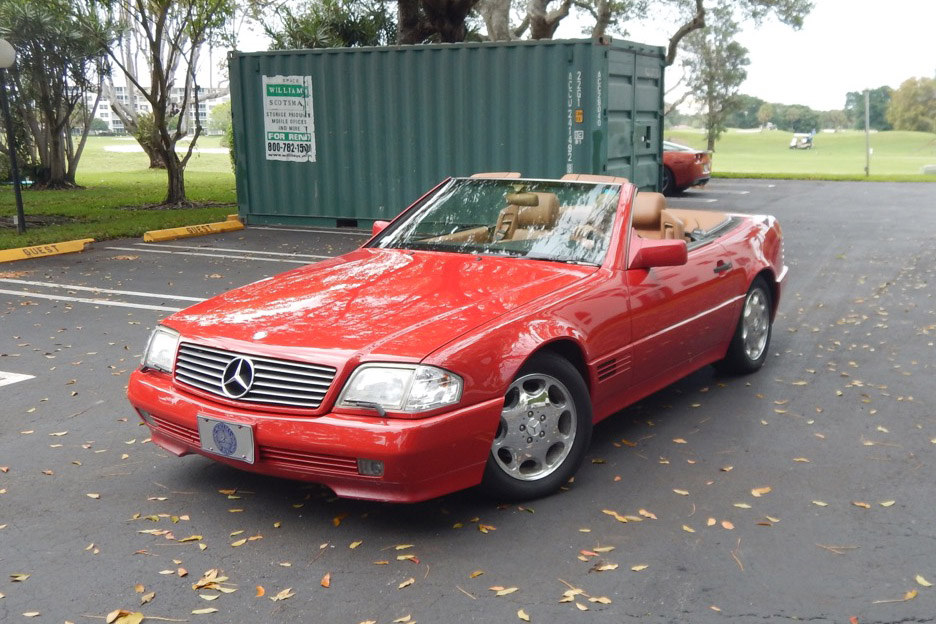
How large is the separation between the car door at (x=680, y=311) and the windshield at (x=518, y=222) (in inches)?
14.0

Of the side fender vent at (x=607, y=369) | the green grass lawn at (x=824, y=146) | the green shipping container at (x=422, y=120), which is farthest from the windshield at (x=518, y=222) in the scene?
the green grass lawn at (x=824, y=146)

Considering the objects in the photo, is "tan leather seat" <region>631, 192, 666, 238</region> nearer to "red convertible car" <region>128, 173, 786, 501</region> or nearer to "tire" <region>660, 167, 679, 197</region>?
"red convertible car" <region>128, 173, 786, 501</region>

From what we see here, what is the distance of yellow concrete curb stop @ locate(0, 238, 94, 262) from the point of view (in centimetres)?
1226

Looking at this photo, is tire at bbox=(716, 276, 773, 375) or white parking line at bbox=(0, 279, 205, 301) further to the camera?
white parking line at bbox=(0, 279, 205, 301)

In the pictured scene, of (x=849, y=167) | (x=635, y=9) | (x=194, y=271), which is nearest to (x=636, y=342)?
(x=194, y=271)

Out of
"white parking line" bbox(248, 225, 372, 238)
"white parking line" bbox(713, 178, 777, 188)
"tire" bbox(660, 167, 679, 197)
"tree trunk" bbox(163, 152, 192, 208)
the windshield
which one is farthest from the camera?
"white parking line" bbox(713, 178, 777, 188)

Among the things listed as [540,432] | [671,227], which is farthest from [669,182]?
[540,432]

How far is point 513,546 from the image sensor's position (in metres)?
3.90

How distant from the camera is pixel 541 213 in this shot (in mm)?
5320

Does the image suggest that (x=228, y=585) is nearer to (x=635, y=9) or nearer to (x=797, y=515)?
(x=797, y=515)

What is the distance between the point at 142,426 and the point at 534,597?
9.65 ft

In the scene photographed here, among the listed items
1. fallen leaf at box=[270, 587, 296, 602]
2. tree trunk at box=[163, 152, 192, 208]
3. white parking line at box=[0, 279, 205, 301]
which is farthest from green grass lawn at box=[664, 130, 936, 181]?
fallen leaf at box=[270, 587, 296, 602]

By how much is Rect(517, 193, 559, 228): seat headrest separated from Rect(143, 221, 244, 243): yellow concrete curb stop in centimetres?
992

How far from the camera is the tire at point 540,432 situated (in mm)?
4184
